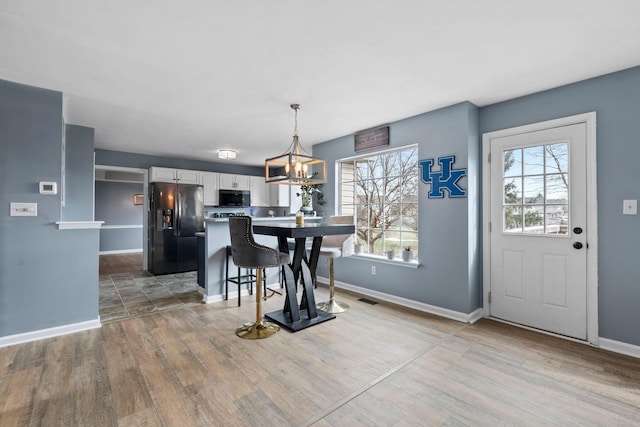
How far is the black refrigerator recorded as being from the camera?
18.3ft

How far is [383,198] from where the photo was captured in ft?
14.0

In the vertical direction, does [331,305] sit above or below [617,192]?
below

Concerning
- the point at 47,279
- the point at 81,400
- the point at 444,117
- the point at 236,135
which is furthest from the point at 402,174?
the point at 47,279

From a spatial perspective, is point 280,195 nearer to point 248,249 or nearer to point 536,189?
point 248,249

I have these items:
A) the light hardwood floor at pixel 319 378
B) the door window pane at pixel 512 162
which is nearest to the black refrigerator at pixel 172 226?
the light hardwood floor at pixel 319 378

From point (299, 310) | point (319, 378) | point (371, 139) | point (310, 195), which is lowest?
point (319, 378)

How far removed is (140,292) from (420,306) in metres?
3.94

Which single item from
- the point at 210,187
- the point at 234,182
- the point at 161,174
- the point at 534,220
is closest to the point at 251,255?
the point at 534,220

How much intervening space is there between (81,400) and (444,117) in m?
4.04

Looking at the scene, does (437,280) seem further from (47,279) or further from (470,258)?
(47,279)

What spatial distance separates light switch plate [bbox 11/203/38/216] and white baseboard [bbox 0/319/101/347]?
1103 millimetres

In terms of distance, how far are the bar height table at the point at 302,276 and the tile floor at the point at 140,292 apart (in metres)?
1.50

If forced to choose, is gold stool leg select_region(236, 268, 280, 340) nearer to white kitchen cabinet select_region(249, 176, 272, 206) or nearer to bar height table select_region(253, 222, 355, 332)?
bar height table select_region(253, 222, 355, 332)

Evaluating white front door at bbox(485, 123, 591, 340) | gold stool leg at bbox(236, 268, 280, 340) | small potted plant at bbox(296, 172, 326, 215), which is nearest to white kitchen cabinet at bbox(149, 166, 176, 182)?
small potted plant at bbox(296, 172, 326, 215)
